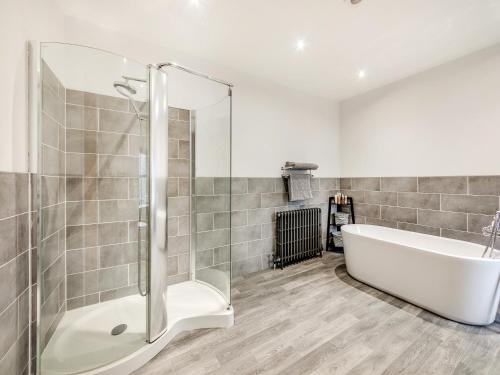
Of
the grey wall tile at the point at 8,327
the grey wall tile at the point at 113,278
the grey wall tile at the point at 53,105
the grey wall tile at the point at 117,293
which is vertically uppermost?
the grey wall tile at the point at 53,105

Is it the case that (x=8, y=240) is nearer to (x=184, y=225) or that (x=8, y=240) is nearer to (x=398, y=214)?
(x=184, y=225)

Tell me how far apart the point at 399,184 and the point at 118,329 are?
339 centimetres

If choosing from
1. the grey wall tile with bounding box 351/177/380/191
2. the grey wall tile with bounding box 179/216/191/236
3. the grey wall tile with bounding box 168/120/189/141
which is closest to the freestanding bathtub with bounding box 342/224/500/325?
the grey wall tile with bounding box 351/177/380/191

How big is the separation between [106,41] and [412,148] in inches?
140

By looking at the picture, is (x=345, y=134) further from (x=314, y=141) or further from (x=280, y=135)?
(x=280, y=135)

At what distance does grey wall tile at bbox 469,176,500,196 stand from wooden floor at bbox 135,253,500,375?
1218 millimetres

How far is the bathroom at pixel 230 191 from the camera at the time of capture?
1243mm

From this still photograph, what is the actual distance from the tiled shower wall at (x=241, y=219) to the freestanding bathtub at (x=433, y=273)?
3.15ft

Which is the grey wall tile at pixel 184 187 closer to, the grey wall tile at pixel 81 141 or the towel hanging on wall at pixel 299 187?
the grey wall tile at pixel 81 141

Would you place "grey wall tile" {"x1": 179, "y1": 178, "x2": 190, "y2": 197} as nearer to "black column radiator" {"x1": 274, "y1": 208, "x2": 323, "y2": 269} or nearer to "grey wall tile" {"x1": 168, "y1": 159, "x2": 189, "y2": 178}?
"grey wall tile" {"x1": 168, "y1": 159, "x2": 189, "y2": 178}

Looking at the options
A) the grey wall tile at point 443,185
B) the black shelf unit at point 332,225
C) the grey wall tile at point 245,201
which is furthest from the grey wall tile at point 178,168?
the grey wall tile at point 443,185

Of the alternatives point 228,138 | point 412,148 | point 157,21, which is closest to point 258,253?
point 228,138

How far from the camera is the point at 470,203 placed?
2148mm

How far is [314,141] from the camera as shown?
3.18 meters
